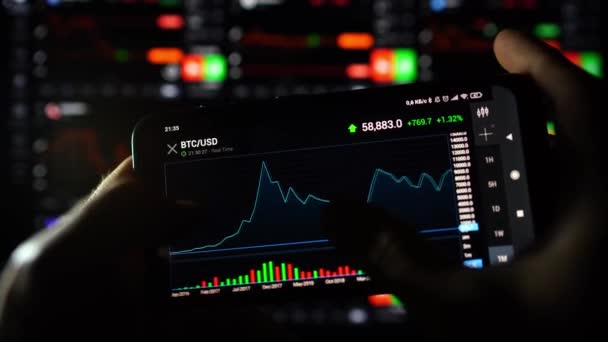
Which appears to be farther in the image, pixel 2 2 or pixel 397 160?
pixel 2 2

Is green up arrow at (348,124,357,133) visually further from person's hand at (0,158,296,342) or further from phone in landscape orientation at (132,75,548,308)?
person's hand at (0,158,296,342)

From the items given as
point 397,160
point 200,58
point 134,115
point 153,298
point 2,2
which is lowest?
point 153,298

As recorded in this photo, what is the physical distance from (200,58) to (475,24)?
0.66 m

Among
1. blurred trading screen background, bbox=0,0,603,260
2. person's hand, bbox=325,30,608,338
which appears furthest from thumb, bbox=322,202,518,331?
blurred trading screen background, bbox=0,0,603,260

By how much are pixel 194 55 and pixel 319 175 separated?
0.77 metres

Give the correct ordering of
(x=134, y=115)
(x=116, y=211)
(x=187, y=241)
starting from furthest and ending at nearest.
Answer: (x=134, y=115) → (x=187, y=241) → (x=116, y=211)

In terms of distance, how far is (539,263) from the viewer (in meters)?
0.51

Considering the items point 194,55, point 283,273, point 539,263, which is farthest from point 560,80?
point 194,55

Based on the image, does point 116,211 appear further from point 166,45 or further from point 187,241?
point 166,45

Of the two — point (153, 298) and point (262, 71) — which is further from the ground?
point (262, 71)

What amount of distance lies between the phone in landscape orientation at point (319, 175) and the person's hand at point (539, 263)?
123 millimetres

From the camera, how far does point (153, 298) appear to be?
2.40 feet

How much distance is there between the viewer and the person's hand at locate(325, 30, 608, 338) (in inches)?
19.1

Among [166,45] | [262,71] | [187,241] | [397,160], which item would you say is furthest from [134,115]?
[397,160]
